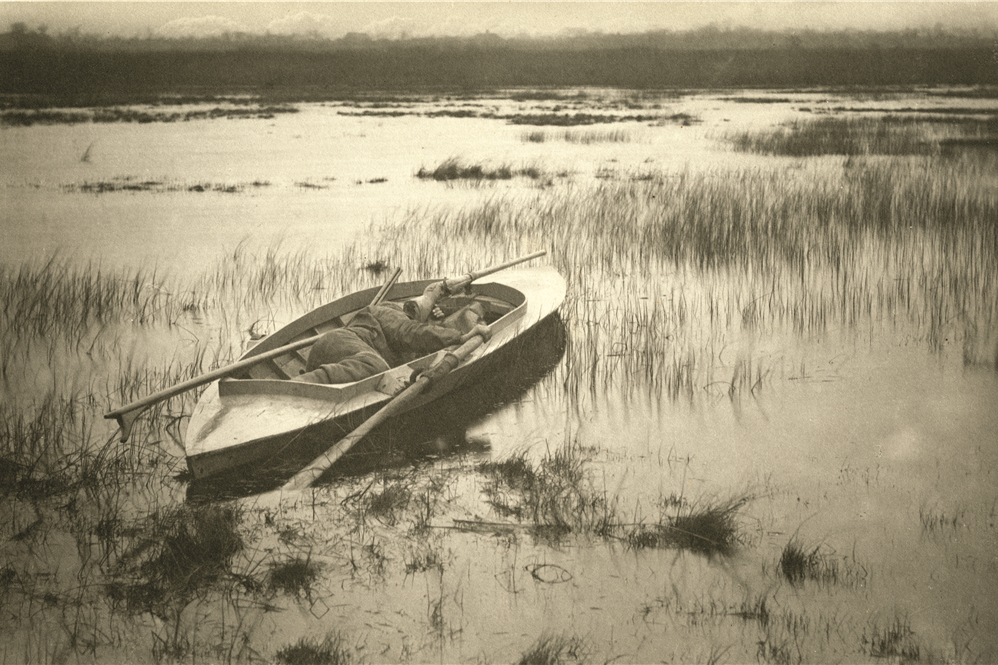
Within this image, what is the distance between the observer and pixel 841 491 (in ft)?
10.6

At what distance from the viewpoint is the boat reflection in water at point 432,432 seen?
306 cm

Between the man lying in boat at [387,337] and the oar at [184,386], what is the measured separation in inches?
5.4

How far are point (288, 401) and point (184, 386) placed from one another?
362 millimetres

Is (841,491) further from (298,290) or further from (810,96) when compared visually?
(298,290)

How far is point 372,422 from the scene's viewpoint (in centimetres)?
313

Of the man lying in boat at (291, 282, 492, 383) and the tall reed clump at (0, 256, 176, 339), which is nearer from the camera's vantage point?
the man lying in boat at (291, 282, 492, 383)

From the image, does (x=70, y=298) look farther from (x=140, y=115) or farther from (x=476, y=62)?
(x=476, y=62)

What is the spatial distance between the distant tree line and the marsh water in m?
0.19

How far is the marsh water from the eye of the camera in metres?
2.80

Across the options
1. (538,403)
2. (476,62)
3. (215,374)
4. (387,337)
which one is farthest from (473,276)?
(215,374)

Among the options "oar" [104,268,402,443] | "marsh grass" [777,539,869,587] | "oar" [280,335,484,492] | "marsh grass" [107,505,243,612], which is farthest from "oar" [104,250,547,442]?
"marsh grass" [777,539,869,587]

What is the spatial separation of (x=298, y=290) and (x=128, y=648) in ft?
6.77

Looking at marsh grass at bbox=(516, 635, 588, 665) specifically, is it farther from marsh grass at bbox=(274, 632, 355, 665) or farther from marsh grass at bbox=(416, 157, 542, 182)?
marsh grass at bbox=(416, 157, 542, 182)

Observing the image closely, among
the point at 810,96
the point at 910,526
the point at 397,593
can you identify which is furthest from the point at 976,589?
the point at 810,96
